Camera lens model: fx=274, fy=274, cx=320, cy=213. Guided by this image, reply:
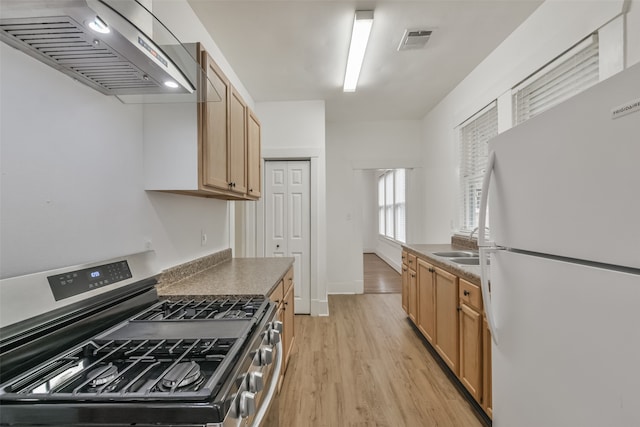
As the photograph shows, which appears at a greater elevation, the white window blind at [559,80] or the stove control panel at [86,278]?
the white window blind at [559,80]

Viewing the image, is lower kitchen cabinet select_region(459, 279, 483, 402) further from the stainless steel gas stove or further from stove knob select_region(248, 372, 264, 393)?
stove knob select_region(248, 372, 264, 393)

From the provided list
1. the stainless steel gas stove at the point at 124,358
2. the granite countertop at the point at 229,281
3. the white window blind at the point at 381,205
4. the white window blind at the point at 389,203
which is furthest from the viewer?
the white window blind at the point at 381,205

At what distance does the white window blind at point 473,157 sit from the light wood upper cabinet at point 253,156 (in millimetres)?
2399

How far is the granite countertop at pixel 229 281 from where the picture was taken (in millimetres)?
1521

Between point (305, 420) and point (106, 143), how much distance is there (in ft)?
6.56

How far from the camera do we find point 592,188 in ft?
2.59

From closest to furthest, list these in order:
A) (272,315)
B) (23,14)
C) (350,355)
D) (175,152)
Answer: (23,14) < (272,315) < (175,152) < (350,355)

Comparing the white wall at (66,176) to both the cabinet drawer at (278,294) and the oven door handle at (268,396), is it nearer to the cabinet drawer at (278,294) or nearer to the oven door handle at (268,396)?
the cabinet drawer at (278,294)

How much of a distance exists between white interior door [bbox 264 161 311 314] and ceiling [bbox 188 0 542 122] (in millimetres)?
1009

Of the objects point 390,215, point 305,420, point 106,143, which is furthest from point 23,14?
point 390,215

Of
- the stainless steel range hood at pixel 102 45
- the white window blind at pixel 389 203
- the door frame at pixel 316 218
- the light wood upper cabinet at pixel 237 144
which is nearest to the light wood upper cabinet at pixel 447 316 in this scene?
the door frame at pixel 316 218

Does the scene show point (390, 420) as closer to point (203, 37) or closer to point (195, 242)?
point (195, 242)

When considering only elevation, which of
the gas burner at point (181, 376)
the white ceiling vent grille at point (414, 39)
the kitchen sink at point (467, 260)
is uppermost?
the white ceiling vent grille at point (414, 39)

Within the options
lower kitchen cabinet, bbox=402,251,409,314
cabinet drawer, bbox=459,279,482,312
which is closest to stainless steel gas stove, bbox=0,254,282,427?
cabinet drawer, bbox=459,279,482,312
